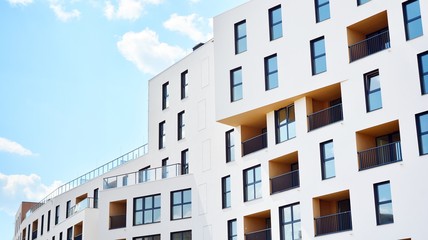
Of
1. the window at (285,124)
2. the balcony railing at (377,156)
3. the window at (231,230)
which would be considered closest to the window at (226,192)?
the window at (231,230)

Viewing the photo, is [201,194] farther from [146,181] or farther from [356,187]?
[356,187]

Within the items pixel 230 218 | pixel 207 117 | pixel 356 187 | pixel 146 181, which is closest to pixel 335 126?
pixel 356 187

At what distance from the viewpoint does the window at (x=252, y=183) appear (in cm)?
4188

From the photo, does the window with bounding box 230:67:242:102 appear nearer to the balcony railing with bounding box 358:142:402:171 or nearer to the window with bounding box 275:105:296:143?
the window with bounding box 275:105:296:143

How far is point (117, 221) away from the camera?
170 ft

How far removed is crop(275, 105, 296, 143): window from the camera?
40188 mm

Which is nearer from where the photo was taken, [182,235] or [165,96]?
[182,235]

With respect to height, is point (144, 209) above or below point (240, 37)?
below

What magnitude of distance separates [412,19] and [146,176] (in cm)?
2298

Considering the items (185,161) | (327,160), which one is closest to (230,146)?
(185,161)

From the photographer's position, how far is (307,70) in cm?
3909

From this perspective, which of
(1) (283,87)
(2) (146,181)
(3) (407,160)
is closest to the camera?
(3) (407,160)

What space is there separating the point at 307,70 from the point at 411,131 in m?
7.66

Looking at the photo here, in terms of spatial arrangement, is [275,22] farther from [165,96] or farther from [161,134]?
[161,134]
